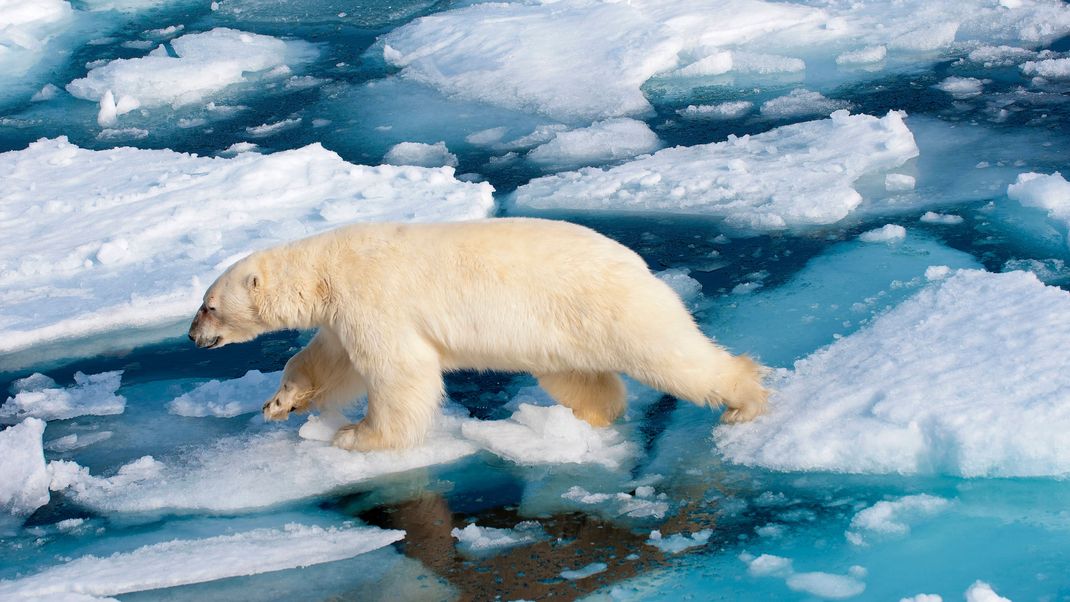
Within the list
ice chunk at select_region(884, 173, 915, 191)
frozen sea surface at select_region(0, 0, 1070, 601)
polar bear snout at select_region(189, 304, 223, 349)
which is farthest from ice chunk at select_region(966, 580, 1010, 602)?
ice chunk at select_region(884, 173, 915, 191)

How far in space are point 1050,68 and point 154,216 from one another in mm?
6024

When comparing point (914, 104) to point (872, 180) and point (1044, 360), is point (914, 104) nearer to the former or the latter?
point (872, 180)

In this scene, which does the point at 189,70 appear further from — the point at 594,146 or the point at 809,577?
the point at 809,577

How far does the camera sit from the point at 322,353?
4387 mm

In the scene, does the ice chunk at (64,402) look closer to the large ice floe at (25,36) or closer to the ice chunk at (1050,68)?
the large ice floe at (25,36)

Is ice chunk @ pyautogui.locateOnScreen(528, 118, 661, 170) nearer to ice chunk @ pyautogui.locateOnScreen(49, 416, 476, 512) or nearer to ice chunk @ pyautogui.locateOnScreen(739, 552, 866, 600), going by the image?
ice chunk @ pyautogui.locateOnScreen(49, 416, 476, 512)

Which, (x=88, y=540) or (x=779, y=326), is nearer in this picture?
(x=88, y=540)

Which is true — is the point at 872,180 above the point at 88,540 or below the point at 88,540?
above

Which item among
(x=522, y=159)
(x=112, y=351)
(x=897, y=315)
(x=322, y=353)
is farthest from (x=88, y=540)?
(x=522, y=159)

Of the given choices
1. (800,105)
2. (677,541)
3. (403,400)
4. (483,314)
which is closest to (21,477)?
Result: (403,400)

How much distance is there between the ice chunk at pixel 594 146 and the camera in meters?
7.33

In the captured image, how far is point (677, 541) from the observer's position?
346cm

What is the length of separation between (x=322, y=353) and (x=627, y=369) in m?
1.21

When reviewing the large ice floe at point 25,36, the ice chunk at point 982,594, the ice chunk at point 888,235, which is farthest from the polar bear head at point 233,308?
the large ice floe at point 25,36
